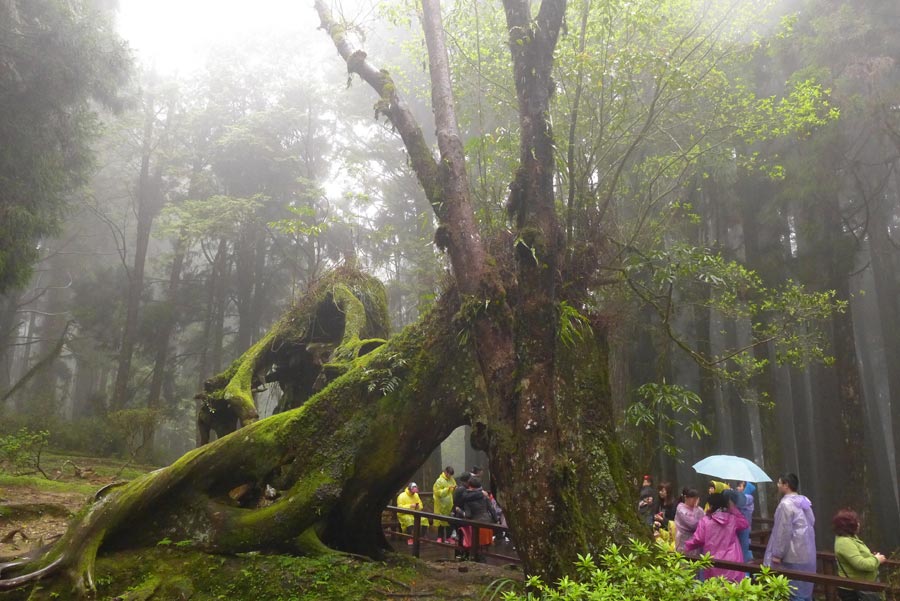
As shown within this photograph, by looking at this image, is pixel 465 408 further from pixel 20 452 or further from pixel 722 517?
pixel 20 452

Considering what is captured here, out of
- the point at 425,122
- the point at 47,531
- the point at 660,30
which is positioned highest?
the point at 425,122

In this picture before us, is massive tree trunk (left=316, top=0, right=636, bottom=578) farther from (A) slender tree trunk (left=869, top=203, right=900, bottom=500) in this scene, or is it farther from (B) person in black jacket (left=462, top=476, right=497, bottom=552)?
(A) slender tree trunk (left=869, top=203, right=900, bottom=500)

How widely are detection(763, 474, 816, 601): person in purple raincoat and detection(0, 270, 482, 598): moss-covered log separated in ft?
10.4

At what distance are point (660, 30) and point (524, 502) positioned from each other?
792 centimetres

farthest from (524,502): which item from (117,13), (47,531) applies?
(117,13)

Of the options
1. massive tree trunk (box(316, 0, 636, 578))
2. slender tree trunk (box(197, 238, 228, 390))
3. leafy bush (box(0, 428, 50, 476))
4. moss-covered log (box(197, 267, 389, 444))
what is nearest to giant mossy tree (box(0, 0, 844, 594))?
massive tree trunk (box(316, 0, 636, 578))

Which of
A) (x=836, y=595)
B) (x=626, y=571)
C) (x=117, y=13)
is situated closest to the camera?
(x=626, y=571)

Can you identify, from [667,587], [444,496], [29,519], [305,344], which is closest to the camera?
[667,587]

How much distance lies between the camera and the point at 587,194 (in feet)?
23.1

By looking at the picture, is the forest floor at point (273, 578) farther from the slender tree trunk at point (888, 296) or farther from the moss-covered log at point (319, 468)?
the slender tree trunk at point (888, 296)

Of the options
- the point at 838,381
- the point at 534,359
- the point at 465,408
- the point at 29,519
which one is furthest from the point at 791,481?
the point at 29,519

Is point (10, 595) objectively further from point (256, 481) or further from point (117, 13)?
point (117, 13)

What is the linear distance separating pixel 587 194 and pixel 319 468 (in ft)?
13.7

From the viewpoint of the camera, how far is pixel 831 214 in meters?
13.3
